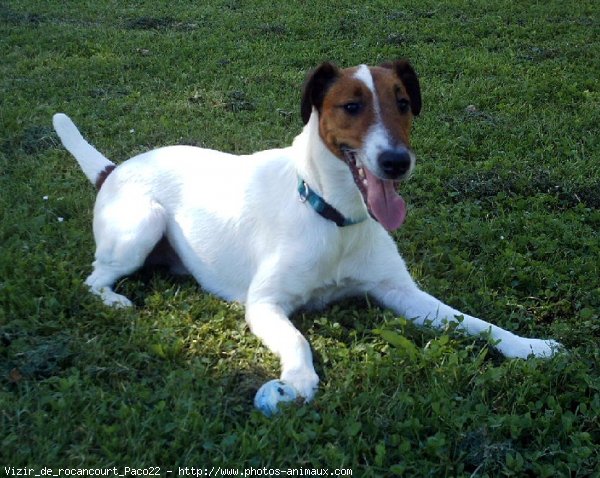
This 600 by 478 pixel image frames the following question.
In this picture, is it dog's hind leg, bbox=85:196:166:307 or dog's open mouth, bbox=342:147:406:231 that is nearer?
dog's open mouth, bbox=342:147:406:231

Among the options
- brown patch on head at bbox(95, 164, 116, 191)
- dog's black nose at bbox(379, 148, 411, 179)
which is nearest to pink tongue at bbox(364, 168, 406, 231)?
dog's black nose at bbox(379, 148, 411, 179)

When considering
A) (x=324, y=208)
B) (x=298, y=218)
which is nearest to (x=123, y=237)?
(x=298, y=218)

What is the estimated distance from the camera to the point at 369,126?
3699 mm

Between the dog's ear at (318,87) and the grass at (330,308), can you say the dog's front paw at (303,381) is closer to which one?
the grass at (330,308)

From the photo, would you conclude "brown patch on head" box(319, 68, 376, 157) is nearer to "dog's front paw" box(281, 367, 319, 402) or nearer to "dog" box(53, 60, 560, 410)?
"dog" box(53, 60, 560, 410)

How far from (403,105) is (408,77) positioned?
362 mm

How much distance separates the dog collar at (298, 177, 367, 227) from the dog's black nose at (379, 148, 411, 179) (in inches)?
18.8

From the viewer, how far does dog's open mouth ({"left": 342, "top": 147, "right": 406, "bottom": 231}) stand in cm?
369

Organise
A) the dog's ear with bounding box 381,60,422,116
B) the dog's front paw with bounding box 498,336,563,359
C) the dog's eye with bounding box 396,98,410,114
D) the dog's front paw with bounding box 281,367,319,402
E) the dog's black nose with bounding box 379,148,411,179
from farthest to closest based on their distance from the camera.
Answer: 1. the dog's ear with bounding box 381,60,422,116
2. the dog's eye with bounding box 396,98,410,114
3. the dog's front paw with bounding box 498,336,563,359
4. the dog's black nose with bounding box 379,148,411,179
5. the dog's front paw with bounding box 281,367,319,402

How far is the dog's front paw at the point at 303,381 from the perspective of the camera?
329 centimetres

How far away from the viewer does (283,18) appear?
10.9 meters

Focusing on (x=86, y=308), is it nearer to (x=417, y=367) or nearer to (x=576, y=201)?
(x=417, y=367)

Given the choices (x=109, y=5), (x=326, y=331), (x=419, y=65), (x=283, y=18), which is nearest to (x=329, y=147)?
(x=326, y=331)

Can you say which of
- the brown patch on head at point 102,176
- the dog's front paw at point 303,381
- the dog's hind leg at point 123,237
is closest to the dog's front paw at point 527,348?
the dog's front paw at point 303,381
